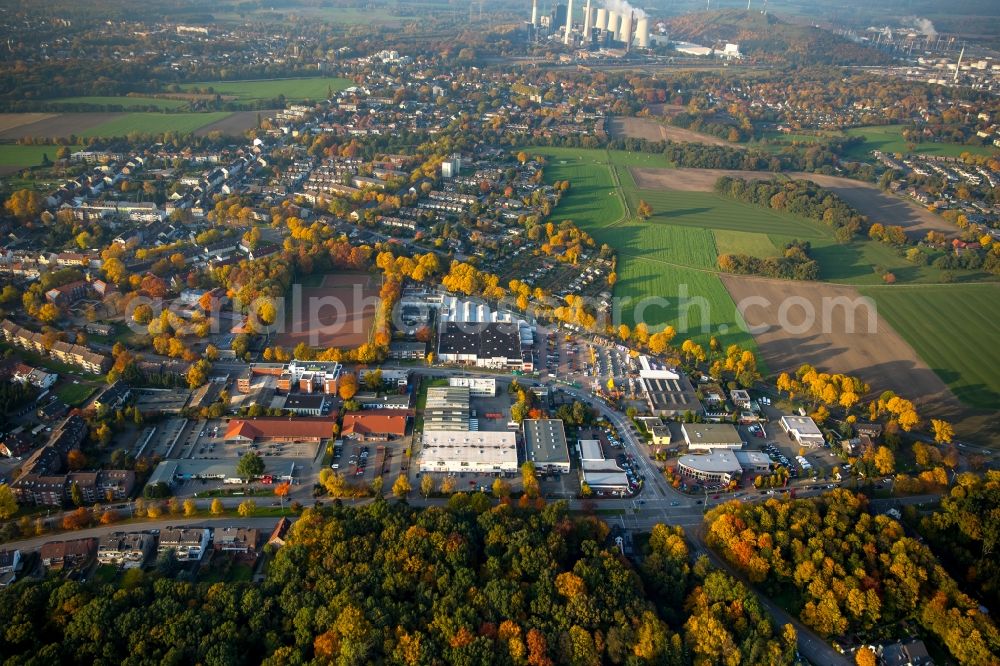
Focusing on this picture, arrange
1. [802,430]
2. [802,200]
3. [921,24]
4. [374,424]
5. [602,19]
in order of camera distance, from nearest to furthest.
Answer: [374,424] → [802,430] → [802,200] → [602,19] → [921,24]

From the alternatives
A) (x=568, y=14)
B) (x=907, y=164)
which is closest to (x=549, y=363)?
(x=907, y=164)

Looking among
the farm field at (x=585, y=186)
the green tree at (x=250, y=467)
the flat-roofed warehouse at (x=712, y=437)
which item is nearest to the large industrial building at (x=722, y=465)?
the flat-roofed warehouse at (x=712, y=437)

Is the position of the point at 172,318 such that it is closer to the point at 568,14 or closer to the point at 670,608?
the point at 670,608

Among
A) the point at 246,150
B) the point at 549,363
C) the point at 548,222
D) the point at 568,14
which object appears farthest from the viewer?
the point at 568,14

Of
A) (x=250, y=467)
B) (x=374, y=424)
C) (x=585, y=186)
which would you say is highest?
(x=585, y=186)

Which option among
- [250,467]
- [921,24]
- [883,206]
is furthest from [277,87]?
[921,24]

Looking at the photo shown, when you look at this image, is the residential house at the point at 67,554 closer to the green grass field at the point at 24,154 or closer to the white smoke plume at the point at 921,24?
the green grass field at the point at 24,154

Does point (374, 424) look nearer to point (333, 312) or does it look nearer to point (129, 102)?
point (333, 312)
